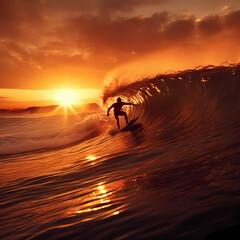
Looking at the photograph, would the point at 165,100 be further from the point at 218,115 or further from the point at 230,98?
the point at 218,115

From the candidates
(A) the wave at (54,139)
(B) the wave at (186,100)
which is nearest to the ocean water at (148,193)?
(B) the wave at (186,100)

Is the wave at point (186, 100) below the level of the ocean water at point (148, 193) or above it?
above

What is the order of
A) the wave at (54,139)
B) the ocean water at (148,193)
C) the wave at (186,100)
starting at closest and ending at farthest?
the ocean water at (148,193) < the wave at (186,100) < the wave at (54,139)

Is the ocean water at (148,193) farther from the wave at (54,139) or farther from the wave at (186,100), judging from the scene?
the wave at (54,139)

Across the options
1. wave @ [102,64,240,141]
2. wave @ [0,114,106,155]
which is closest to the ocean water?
wave @ [102,64,240,141]

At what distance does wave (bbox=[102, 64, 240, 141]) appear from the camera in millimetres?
7637

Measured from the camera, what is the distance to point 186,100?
38.1 feet

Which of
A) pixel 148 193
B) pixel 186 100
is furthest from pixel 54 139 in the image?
pixel 148 193

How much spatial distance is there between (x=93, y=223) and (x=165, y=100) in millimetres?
10903

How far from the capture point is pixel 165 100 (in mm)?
12977

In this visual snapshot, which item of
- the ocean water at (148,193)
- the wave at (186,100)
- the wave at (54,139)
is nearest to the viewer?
the ocean water at (148,193)

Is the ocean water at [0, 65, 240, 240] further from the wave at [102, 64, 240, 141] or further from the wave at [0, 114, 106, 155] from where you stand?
the wave at [0, 114, 106, 155]

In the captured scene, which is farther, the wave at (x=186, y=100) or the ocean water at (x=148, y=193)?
the wave at (x=186, y=100)

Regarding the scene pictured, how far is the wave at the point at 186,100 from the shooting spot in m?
7.64
